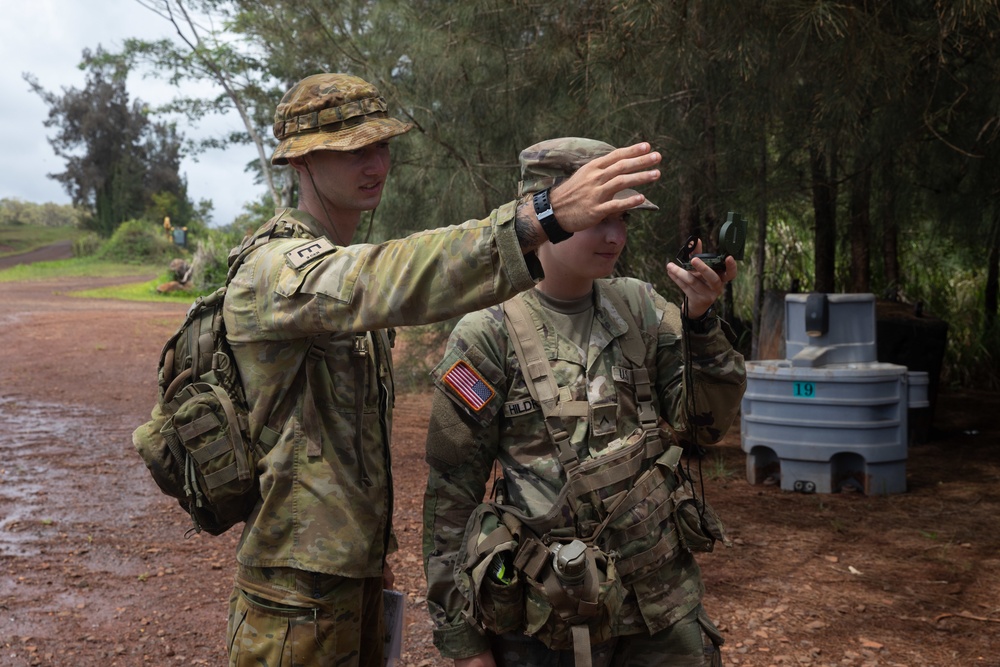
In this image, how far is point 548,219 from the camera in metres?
1.65

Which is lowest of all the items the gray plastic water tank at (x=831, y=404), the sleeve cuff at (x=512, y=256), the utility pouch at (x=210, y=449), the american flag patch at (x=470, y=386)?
the gray plastic water tank at (x=831, y=404)

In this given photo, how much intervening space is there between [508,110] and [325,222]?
15.5 ft

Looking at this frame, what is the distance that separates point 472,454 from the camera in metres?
2.30

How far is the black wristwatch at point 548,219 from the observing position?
5.41 feet

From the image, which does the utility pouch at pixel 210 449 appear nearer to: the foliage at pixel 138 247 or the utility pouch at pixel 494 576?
the utility pouch at pixel 494 576

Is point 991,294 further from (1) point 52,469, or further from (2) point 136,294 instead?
(2) point 136,294

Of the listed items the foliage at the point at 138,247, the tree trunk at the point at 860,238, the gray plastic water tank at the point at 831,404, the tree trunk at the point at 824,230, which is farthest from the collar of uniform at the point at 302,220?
the foliage at the point at 138,247

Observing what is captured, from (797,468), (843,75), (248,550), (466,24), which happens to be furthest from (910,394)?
(248,550)

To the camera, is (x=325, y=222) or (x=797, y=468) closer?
(x=325, y=222)

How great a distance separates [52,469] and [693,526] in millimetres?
6333

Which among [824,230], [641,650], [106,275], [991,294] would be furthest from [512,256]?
[106,275]

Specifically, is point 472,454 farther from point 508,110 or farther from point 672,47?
point 508,110

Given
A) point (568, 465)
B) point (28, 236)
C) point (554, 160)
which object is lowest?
point (568, 465)

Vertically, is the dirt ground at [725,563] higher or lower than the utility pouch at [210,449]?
lower
